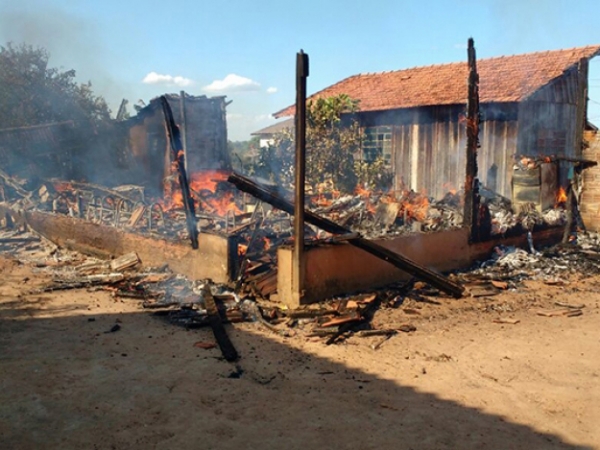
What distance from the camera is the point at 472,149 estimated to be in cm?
1078

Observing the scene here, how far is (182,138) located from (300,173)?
48.8 feet

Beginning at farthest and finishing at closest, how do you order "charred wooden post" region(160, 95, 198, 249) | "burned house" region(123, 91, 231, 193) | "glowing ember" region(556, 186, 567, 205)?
"burned house" region(123, 91, 231, 193)
"glowing ember" region(556, 186, 567, 205)
"charred wooden post" region(160, 95, 198, 249)

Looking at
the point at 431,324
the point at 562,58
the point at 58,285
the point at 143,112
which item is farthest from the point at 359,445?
the point at 143,112

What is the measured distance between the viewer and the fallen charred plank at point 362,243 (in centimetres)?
830

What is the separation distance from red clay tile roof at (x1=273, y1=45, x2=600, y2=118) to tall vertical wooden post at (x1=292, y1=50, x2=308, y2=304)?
10.1 m

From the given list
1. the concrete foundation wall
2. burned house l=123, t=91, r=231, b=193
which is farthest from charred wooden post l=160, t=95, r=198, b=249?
burned house l=123, t=91, r=231, b=193

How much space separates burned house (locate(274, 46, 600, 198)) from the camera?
1627 cm

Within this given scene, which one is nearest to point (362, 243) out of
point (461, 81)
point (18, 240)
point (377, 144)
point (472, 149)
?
point (472, 149)

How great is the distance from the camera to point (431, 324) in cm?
779

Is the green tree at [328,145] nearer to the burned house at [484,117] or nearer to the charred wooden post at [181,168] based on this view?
the burned house at [484,117]

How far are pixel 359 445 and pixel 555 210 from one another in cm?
1172

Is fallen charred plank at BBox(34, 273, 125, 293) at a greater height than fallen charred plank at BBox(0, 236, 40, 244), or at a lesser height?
lesser

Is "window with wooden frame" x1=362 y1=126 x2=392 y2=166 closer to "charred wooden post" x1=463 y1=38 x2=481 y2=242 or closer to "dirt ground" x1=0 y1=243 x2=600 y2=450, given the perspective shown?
"charred wooden post" x1=463 y1=38 x2=481 y2=242

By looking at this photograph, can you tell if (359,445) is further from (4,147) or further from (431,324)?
(4,147)
